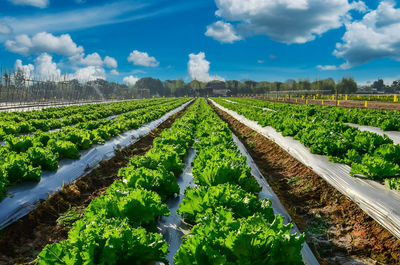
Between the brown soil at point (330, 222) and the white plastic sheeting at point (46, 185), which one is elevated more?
the white plastic sheeting at point (46, 185)

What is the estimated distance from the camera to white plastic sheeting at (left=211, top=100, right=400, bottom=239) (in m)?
4.75

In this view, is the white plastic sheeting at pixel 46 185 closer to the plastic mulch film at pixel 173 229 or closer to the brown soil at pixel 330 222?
the plastic mulch film at pixel 173 229

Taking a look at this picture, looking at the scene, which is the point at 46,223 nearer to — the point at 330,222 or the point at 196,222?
the point at 196,222

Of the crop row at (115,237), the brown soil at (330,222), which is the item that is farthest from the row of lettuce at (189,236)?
the brown soil at (330,222)

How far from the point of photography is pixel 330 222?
5820 millimetres

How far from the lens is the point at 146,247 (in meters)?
3.05

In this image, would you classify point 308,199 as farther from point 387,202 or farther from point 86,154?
point 86,154

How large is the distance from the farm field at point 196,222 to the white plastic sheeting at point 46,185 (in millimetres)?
175

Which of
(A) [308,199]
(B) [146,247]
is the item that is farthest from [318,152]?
(B) [146,247]

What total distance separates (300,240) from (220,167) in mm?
2596

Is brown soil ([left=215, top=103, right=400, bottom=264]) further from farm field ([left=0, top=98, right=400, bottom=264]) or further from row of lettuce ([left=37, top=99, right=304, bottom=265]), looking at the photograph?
row of lettuce ([left=37, top=99, right=304, bottom=265])

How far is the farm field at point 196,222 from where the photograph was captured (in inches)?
109

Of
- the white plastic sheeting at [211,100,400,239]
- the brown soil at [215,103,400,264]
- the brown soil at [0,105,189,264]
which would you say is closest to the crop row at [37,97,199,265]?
the brown soil at [0,105,189,264]

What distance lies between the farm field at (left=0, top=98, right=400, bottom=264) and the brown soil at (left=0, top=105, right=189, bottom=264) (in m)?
0.02
